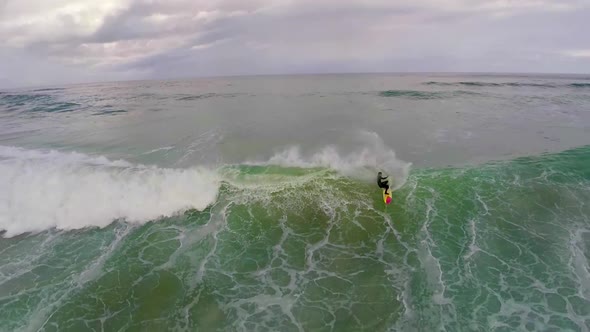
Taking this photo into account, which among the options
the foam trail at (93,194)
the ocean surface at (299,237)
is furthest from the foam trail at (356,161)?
the foam trail at (93,194)

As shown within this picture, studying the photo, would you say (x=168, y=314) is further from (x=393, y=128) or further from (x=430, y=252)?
(x=393, y=128)

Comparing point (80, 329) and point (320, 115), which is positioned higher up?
point (320, 115)

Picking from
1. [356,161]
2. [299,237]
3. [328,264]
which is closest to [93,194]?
[299,237]

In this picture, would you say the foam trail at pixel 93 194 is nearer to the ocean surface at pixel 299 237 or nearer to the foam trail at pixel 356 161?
the ocean surface at pixel 299 237

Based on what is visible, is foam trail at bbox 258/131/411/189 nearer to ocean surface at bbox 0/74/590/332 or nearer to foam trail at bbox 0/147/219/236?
ocean surface at bbox 0/74/590/332

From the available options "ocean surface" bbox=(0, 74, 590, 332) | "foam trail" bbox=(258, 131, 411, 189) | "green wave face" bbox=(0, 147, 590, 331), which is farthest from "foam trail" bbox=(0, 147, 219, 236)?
"foam trail" bbox=(258, 131, 411, 189)

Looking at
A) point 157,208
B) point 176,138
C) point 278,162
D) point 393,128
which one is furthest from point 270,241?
point 393,128
